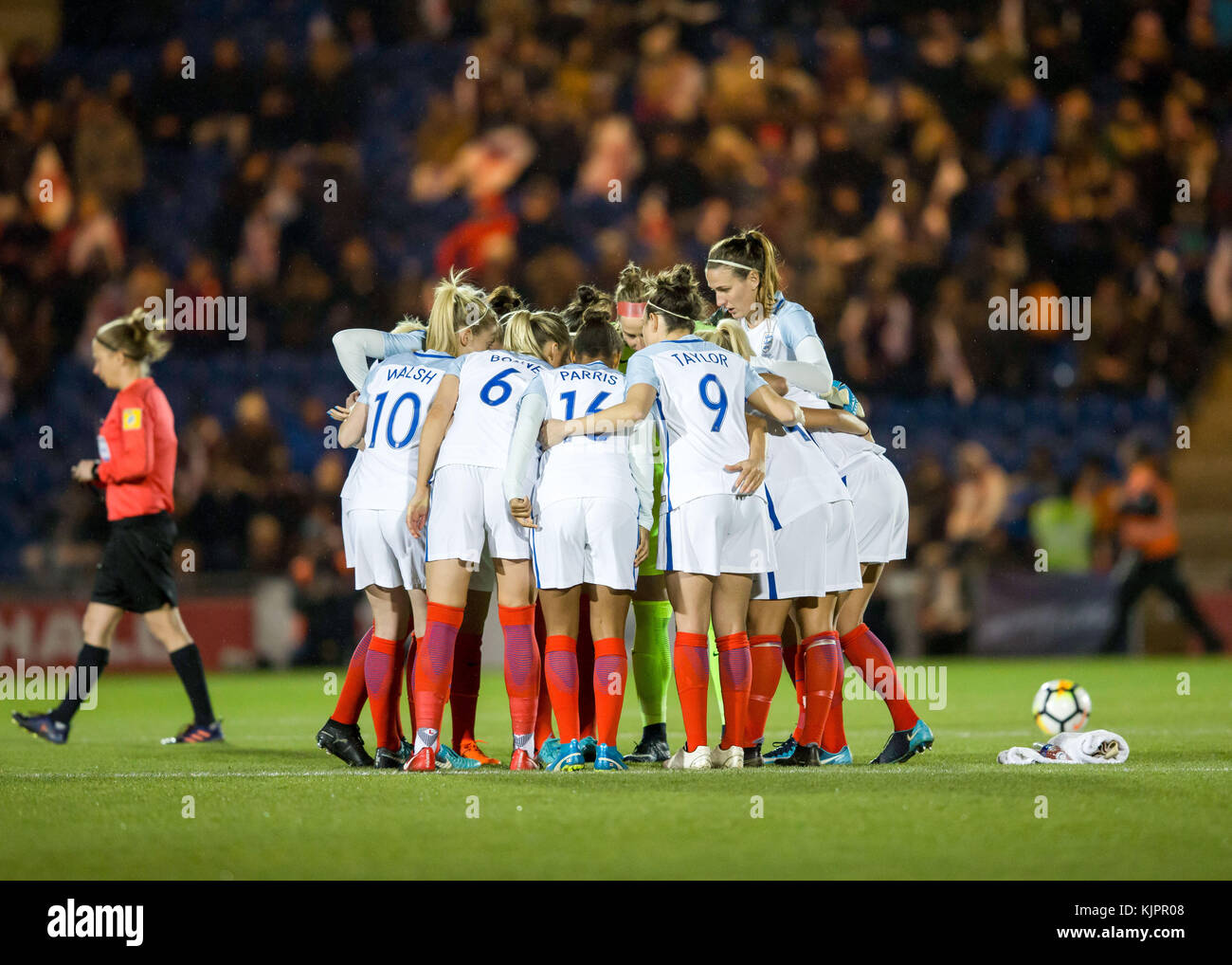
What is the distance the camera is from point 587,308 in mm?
6898

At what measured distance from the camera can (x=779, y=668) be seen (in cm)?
663

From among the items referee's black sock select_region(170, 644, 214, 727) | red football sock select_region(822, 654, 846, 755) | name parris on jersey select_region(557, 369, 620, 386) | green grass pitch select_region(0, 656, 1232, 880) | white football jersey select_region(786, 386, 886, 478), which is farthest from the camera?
referee's black sock select_region(170, 644, 214, 727)

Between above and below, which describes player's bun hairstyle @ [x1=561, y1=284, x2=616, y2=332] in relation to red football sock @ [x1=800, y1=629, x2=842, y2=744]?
above

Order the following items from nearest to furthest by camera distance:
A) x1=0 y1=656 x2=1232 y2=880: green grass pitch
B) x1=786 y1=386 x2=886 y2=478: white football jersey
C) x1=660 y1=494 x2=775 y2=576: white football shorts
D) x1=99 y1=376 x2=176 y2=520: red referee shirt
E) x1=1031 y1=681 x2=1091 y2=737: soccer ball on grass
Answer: x1=0 y1=656 x2=1232 y2=880: green grass pitch < x1=660 y1=494 x2=775 y2=576: white football shorts < x1=786 y1=386 x2=886 y2=478: white football jersey < x1=1031 y1=681 x2=1091 y2=737: soccer ball on grass < x1=99 y1=376 x2=176 y2=520: red referee shirt

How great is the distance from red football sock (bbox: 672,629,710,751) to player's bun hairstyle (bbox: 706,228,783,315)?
1.58 meters

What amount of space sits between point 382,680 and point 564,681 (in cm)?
84

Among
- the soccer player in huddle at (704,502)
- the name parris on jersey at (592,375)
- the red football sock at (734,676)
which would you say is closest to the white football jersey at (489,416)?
the name parris on jersey at (592,375)

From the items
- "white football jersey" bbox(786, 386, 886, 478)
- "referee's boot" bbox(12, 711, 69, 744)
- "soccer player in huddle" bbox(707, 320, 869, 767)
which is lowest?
"referee's boot" bbox(12, 711, 69, 744)

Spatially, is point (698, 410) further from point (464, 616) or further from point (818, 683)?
point (464, 616)

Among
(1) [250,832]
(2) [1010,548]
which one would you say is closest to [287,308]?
(2) [1010,548]

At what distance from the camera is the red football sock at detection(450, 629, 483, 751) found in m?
6.88

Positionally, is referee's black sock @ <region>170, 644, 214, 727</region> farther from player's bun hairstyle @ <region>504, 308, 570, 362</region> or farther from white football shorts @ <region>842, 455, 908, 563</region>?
white football shorts @ <region>842, 455, 908, 563</region>

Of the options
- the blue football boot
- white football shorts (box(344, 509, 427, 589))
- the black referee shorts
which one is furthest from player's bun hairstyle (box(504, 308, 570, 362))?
the black referee shorts

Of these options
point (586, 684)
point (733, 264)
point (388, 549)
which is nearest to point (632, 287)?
point (733, 264)
